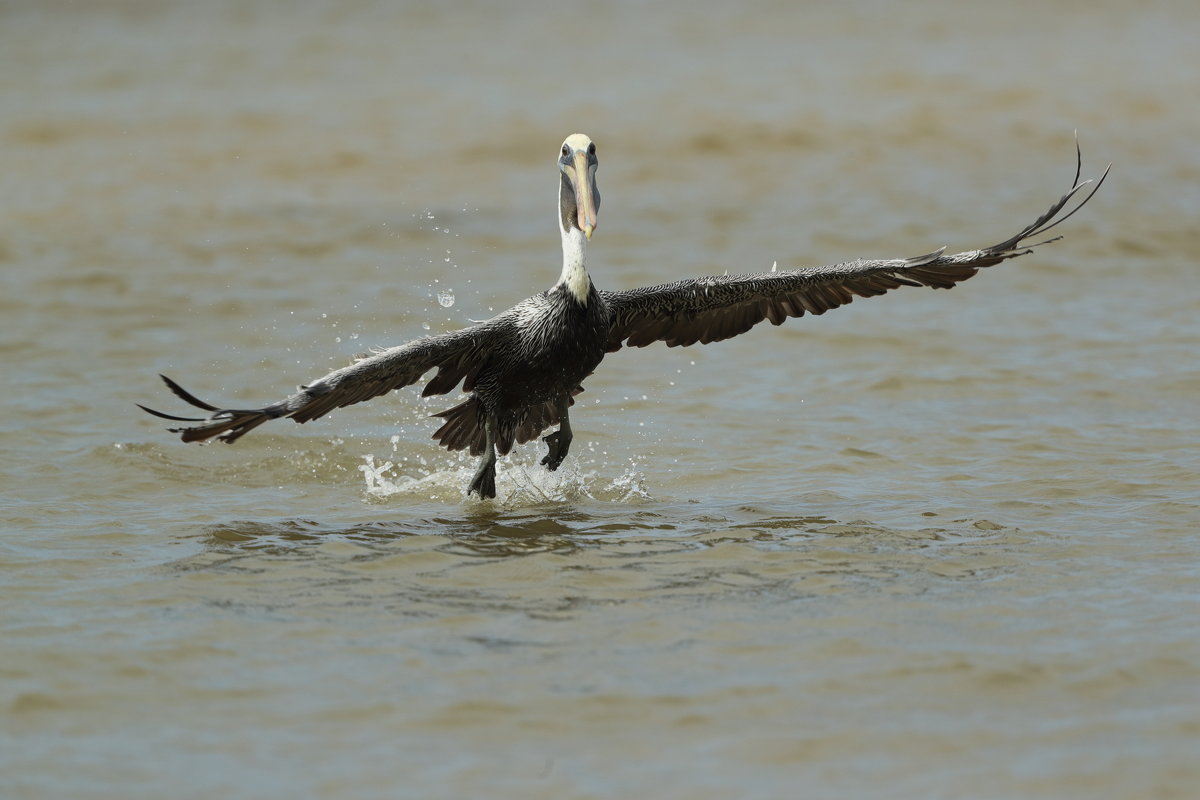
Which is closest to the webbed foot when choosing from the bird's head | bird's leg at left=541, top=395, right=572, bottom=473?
bird's leg at left=541, top=395, right=572, bottom=473

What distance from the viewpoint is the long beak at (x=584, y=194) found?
26.0 ft

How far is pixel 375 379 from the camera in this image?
7816 millimetres

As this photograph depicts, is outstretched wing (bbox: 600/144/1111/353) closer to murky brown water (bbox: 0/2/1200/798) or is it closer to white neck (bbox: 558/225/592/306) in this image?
white neck (bbox: 558/225/592/306)

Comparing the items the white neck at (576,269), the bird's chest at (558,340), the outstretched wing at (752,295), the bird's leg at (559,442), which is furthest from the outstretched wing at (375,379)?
the outstretched wing at (752,295)

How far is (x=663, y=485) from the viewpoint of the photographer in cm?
927

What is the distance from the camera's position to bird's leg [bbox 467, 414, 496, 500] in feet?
28.1

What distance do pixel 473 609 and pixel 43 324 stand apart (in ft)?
25.6

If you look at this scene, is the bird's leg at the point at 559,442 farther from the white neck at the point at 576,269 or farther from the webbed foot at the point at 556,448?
the white neck at the point at 576,269

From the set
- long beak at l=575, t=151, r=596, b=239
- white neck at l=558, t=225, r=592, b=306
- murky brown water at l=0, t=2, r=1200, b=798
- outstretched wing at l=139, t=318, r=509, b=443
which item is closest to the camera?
murky brown water at l=0, t=2, r=1200, b=798

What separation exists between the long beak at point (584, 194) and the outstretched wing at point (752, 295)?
79cm

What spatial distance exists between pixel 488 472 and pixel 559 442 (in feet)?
1.43

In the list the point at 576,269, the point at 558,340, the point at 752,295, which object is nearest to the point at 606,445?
the point at 752,295

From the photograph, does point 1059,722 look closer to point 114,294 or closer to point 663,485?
point 663,485

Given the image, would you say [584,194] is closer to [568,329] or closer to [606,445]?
[568,329]
